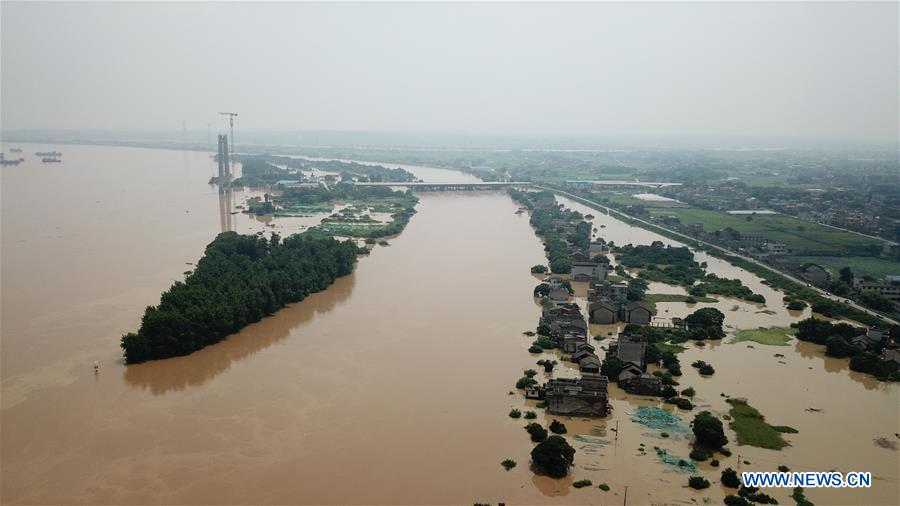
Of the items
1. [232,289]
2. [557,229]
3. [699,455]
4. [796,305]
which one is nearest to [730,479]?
[699,455]

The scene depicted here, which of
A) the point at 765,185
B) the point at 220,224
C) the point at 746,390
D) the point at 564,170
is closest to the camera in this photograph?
the point at 746,390

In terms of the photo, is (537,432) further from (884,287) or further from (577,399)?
(884,287)

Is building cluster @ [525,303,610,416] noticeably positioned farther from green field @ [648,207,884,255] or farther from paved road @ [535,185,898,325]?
green field @ [648,207,884,255]

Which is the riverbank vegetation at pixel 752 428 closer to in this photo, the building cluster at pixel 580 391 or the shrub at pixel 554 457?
the building cluster at pixel 580 391

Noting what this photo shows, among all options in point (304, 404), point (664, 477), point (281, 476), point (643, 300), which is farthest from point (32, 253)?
point (664, 477)

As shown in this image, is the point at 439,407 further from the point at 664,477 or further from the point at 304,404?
the point at 664,477

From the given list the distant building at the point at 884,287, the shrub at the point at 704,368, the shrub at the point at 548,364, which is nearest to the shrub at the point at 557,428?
the shrub at the point at 548,364
